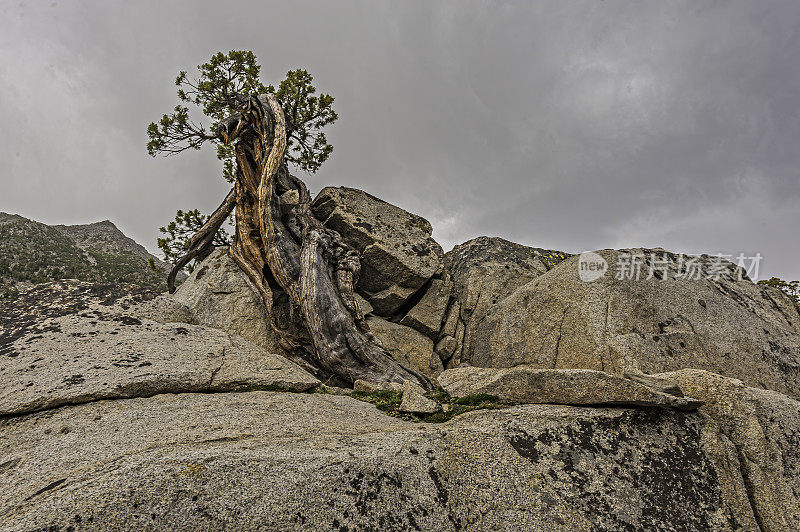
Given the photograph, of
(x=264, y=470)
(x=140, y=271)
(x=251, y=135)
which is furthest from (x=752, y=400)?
(x=140, y=271)

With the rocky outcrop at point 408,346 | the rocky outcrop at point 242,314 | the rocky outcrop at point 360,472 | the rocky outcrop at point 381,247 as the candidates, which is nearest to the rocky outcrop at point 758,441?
the rocky outcrop at point 360,472

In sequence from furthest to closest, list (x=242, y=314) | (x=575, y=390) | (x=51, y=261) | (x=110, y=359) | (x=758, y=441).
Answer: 1. (x=51, y=261)
2. (x=242, y=314)
3. (x=110, y=359)
4. (x=575, y=390)
5. (x=758, y=441)

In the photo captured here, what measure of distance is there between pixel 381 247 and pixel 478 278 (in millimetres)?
5142

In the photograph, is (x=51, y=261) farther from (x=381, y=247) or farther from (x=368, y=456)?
(x=368, y=456)

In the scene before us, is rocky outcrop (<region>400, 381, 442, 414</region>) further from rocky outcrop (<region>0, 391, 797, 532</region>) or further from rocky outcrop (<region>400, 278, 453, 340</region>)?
rocky outcrop (<region>400, 278, 453, 340</region>)

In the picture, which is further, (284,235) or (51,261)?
(51,261)

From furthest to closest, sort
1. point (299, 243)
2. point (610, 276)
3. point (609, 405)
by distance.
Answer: point (299, 243)
point (610, 276)
point (609, 405)

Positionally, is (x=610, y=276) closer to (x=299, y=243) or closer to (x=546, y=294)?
(x=546, y=294)

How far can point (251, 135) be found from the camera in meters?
19.1

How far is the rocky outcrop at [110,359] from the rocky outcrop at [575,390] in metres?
4.88

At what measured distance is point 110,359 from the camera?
309 inches

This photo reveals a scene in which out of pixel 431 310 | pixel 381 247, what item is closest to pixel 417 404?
pixel 431 310

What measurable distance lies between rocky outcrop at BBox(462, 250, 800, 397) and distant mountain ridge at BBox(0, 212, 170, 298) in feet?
157

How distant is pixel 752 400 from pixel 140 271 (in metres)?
82.7
